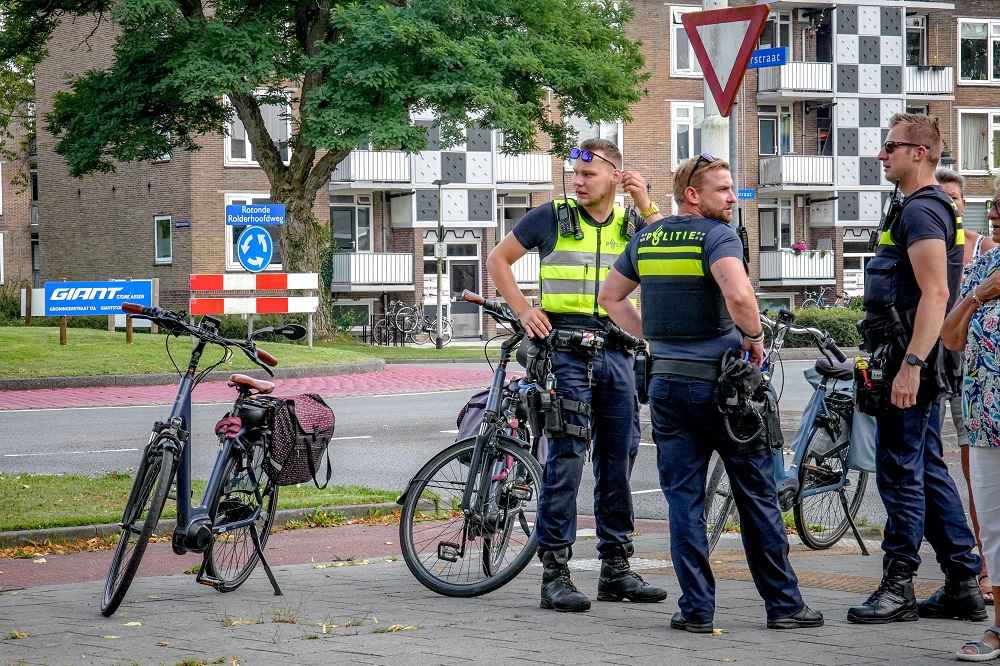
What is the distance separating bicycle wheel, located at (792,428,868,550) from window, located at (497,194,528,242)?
124 ft

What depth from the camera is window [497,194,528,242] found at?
149ft

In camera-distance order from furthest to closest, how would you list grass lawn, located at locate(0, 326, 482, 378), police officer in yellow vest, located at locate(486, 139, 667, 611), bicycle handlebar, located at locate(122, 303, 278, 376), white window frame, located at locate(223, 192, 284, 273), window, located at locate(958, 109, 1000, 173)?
1. window, located at locate(958, 109, 1000, 173)
2. white window frame, located at locate(223, 192, 284, 273)
3. grass lawn, located at locate(0, 326, 482, 378)
4. bicycle handlebar, located at locate(122, 303, 278, 376)
5. police officer in yellow vest, located at locate(486, 139, 667, 611)

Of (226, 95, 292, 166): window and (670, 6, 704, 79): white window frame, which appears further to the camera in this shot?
(670, 6, 704, 79): white window frame

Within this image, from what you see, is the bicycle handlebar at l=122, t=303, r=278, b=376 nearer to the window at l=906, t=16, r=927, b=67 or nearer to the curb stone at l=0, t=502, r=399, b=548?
the curb stone at l=0, t=502, r=399, b=548

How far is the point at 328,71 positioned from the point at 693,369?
25972 millimetres

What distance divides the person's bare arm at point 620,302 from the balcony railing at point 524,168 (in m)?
37.9

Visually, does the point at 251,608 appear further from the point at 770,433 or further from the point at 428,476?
the point at 770,433

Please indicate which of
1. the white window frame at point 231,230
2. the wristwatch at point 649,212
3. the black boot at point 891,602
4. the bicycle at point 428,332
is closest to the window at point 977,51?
the bicycle at point 428,332

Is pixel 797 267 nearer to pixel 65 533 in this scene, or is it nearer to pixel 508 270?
pixel 65 533

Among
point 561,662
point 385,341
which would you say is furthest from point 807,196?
point 561,662

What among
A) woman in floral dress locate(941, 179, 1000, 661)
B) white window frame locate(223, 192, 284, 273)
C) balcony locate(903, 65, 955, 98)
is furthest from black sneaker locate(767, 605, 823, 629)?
balcony locate(903, 65, 955, 98)

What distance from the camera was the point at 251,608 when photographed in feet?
19.9

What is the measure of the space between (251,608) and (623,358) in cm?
205

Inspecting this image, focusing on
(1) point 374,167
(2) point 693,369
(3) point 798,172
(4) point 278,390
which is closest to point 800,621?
(2) point 693,369
